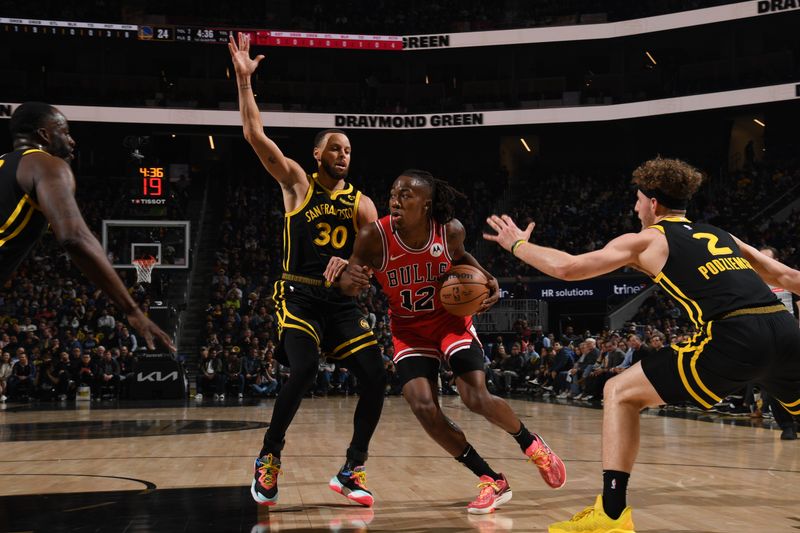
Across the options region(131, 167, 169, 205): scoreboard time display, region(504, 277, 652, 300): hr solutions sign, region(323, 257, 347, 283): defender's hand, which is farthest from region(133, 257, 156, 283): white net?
region(323, 257, 347, 283): defender's hand

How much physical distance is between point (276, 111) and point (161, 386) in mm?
16713

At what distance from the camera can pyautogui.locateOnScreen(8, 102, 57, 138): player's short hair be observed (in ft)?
12.9

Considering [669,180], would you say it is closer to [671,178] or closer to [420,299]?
[671,178]

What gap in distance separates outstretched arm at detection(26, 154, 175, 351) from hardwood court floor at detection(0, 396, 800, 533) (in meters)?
1.54

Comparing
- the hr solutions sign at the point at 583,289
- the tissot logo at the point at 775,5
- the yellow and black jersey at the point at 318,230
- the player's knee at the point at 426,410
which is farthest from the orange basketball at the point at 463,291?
the tissot logo at the point at 775,5

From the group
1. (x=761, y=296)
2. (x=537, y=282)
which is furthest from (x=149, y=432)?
(x=537, y=282)

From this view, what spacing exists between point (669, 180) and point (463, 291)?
1.40 meters

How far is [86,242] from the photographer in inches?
138

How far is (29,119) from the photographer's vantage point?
395 cm

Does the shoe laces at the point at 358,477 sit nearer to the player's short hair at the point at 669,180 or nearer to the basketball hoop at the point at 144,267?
the player's short hair at the point at 669,180

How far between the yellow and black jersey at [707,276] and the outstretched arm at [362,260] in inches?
68.3

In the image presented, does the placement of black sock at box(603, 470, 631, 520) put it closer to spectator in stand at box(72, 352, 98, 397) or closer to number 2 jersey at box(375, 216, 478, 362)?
number 2 jersey at box(375, 216, 478, 362)

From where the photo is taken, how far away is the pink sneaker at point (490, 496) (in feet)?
16.5

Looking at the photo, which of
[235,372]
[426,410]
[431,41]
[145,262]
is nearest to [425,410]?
[426,410]
